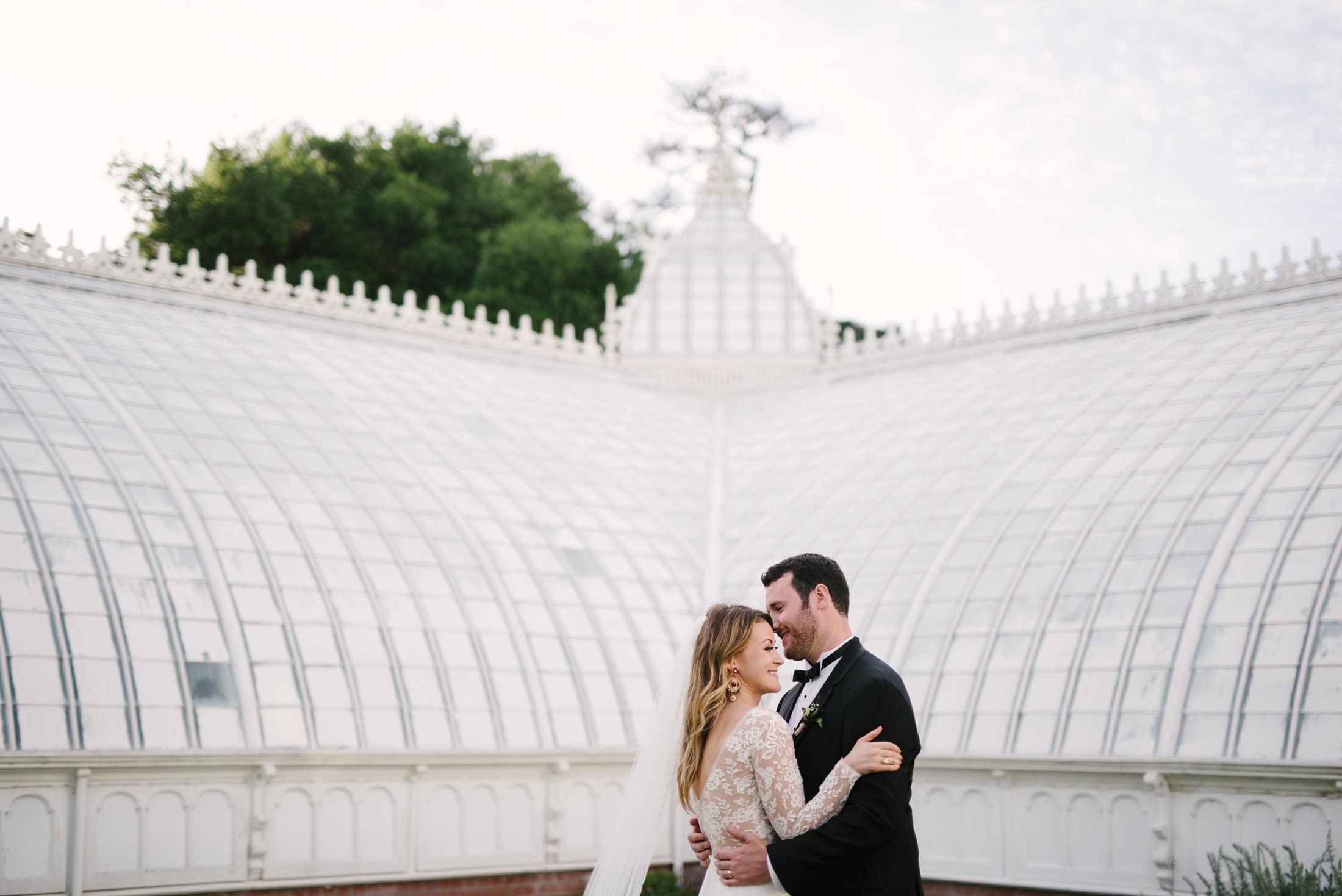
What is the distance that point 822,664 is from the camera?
6.34 metres

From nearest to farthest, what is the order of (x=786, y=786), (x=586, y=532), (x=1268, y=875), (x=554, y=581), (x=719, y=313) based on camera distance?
(x=786, y=786)
(x=1268, y=875)
(x=554, y=581)
(x=586, y=532)
(x=719, y=313)

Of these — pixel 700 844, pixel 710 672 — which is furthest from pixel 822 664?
pixel 700 844

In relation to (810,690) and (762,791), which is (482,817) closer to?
(810,690)

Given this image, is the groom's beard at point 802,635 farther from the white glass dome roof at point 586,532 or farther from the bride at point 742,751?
the white glass dome roof at point 586,532

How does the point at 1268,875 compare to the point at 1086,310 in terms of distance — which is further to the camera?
the point at 1086,310

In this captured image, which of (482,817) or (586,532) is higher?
(586,532)

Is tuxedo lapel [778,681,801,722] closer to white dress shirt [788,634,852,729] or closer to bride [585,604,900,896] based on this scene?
white dress shirt [788,634,852,729]

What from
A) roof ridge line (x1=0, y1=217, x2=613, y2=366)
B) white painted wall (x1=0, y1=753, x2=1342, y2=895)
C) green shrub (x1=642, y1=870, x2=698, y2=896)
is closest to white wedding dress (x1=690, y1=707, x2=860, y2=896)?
white painted wall (x1=0, y1=753, x2=1342, y2=895)

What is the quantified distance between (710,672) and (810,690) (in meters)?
0.57

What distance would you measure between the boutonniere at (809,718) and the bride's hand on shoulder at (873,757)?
40 cm

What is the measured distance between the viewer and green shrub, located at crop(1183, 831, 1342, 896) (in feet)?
34.5

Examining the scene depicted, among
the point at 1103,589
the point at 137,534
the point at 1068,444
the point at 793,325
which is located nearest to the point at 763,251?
the point at 793,325

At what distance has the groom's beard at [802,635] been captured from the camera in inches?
243

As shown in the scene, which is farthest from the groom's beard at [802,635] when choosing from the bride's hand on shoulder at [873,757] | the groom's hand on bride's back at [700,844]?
the groom's hand on bride's back at [700,844]
